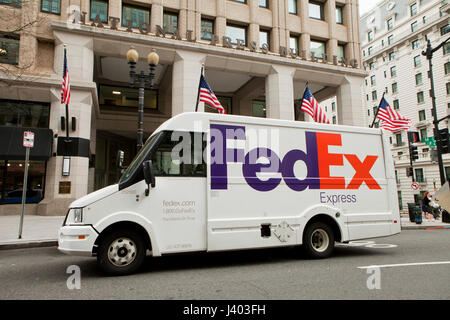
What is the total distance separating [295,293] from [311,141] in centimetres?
376

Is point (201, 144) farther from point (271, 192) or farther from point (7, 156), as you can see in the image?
point (7, 156)

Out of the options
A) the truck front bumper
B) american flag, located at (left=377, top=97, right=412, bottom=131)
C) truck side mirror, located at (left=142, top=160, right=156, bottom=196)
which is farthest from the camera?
american flag, located at (left=377, top=97, right=412, bottom=131)

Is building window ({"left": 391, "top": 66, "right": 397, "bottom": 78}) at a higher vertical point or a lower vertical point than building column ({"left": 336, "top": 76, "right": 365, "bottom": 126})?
higher

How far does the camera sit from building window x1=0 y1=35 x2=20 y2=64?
661 inches

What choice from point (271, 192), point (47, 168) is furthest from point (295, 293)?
point (47, 168)

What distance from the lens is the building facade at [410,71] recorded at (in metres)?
43.6

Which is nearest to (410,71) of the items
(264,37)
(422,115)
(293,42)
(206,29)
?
(422,115)

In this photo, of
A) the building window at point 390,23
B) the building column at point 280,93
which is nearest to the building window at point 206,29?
the building column at point 280,93

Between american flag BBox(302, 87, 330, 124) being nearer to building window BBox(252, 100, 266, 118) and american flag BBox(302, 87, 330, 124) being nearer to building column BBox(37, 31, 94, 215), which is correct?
building column BBox(37, 31, 94, 215)

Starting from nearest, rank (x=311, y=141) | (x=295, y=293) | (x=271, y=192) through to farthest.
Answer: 1. (x=295, y=293)
2. (x=271, y=192)
3. (x=311, y=141)

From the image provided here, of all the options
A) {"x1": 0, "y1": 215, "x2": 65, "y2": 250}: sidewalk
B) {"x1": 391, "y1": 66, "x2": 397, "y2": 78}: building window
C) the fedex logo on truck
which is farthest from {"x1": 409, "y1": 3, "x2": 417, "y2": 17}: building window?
{"x1": 0, "y1": 215, "x2": 65, "y2": 250}: sidewalk

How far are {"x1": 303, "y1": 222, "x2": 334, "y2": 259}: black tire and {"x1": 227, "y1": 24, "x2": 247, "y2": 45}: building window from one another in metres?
17.9

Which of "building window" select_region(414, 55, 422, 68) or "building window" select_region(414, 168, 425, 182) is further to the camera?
"building window" select_region(414, 55, 422, 68)

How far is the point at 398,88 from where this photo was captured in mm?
51469
